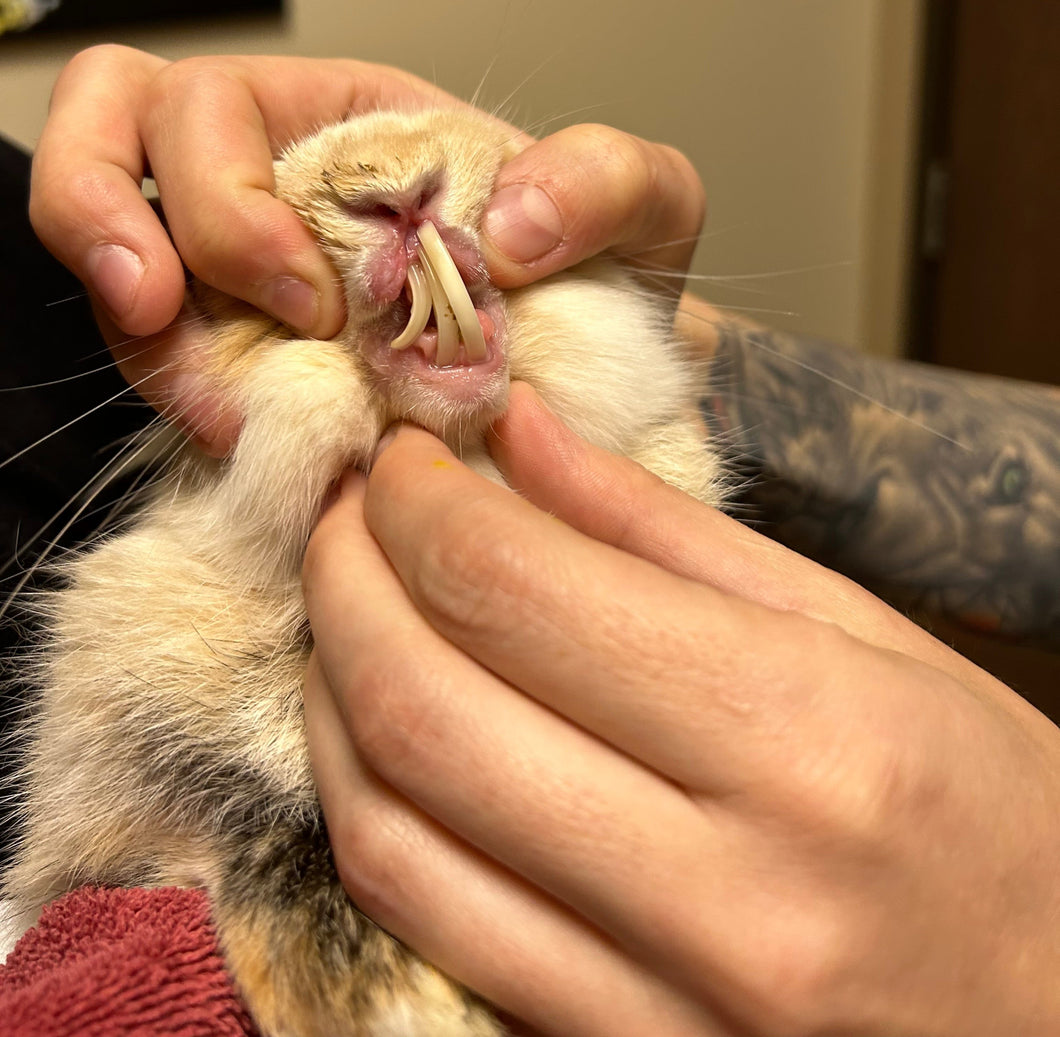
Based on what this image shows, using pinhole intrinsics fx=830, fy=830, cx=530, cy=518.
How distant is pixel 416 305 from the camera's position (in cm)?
62

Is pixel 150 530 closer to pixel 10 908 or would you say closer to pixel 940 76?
pixel 10 908

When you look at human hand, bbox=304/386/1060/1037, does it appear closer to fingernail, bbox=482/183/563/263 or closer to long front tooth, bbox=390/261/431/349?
long front tooth, bbox=390/261/431/349

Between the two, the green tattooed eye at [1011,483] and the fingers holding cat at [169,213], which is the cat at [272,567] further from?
the green tattooed eye at [1011,483]

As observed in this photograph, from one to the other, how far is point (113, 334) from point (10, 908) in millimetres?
545

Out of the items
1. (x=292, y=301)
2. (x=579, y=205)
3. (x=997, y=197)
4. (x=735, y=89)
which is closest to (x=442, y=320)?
(x=292, y=301)

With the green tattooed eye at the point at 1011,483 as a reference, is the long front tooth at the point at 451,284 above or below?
above

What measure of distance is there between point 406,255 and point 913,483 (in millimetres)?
985

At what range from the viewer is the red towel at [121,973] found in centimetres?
52

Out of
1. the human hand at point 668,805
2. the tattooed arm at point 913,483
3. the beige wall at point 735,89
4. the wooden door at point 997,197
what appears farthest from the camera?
the wooden door at point 997,197

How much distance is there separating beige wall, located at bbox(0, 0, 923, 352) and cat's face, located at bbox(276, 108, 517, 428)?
110 centimetres

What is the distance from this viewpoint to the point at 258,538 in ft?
2.28

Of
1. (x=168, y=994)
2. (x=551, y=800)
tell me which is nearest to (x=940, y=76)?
(x=551, y=800)

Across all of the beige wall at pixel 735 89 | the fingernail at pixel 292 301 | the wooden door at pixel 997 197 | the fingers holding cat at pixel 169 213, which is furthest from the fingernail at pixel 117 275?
the wooden door at pixel 997 197

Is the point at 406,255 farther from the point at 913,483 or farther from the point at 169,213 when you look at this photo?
the point at 913,483
